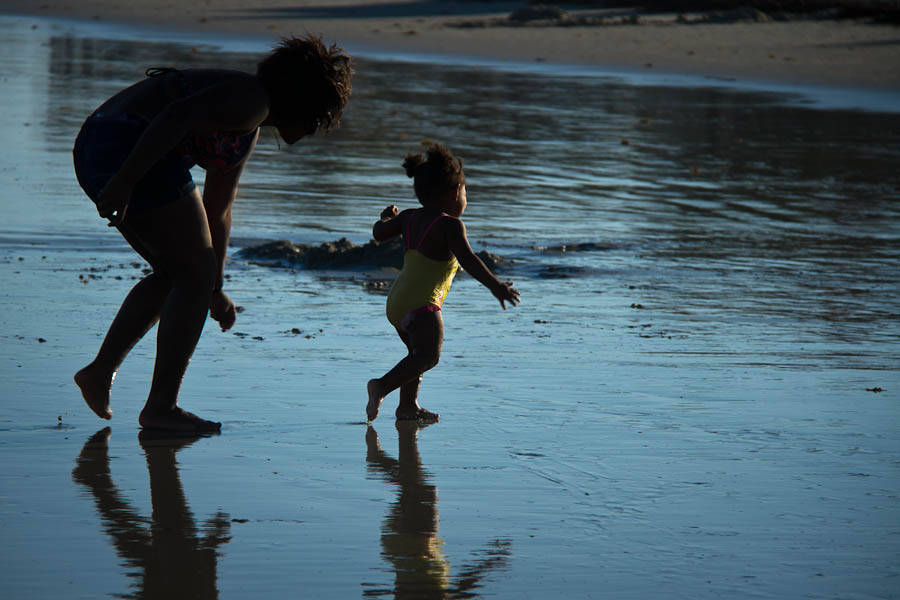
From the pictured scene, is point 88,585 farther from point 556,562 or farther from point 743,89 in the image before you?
point 743,89

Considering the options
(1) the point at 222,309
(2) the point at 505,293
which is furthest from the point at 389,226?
(1) the point at 222,309

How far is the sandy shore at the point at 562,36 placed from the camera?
83.0ft

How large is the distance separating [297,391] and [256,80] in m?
1.20

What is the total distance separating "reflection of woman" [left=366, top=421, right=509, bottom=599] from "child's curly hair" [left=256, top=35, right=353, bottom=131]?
1.07 metres

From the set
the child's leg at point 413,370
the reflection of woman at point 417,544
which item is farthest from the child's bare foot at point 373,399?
the reflection of woman at point 417,544

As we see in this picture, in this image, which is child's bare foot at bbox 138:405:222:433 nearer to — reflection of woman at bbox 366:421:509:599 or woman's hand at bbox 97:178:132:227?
reflection of woman at bbox 366:421:509:599

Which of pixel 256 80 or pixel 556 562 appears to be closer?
pixel 556 562

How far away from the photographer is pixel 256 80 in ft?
12.7

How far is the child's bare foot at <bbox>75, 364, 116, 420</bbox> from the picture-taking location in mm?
3992

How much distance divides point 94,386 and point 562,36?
96.5ft

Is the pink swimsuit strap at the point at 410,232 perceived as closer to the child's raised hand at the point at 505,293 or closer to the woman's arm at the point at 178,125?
the child's raised hand at the point at 505,293

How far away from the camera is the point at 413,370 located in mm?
4320

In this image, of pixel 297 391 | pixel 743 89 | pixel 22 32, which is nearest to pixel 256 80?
pixel 297 391

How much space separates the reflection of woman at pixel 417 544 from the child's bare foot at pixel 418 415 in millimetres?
367
